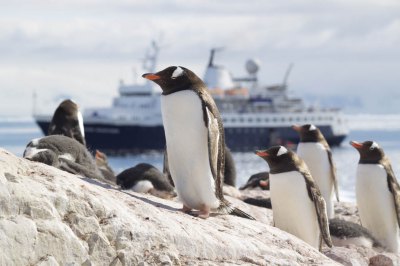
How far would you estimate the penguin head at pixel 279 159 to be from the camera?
24.2 feet

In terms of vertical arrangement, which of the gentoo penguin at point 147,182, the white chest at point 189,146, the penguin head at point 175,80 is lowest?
the gentoo penguin at point 147,182

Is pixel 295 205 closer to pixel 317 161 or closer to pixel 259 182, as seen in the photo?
pixel 317 161

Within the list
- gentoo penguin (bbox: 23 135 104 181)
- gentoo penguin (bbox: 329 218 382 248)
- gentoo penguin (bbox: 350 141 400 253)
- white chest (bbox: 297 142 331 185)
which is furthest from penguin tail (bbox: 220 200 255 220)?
white chest (bbox: 297 142 331 185)

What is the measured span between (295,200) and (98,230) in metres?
2.67

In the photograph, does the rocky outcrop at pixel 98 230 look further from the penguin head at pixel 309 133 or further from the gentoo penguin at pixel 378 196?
the penguin head at pixel 309 133

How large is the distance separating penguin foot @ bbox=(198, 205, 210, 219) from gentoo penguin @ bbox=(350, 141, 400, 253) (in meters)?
3.39

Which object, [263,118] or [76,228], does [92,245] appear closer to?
[76,228]

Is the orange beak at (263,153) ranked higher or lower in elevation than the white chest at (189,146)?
lower

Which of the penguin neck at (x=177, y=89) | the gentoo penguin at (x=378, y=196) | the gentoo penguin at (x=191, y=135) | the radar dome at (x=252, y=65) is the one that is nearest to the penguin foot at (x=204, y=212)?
the gentoo penguin at (x=191, y=135)

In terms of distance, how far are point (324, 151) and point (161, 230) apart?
200 inches

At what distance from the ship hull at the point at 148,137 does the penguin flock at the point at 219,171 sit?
179 feet

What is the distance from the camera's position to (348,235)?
26.6ft

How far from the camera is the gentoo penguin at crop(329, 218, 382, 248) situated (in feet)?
26.3

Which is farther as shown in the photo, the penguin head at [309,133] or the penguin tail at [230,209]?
the penguin head at [309,133]
